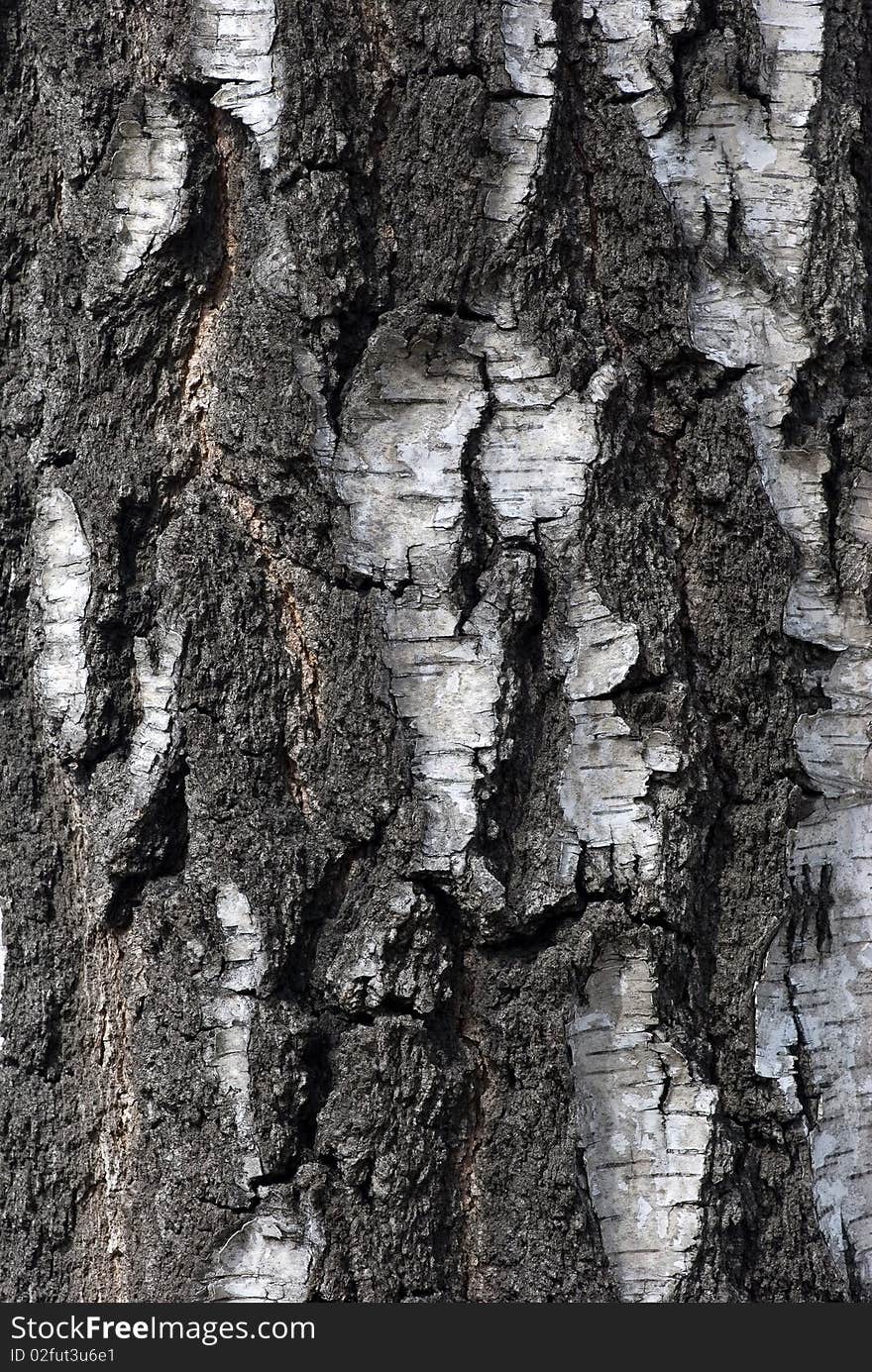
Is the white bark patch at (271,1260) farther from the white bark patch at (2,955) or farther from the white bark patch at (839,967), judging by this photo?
the white bark patch at (839,967)

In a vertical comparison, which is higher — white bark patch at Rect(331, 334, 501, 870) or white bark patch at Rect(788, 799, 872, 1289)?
white bark patch at Rect(331, 334, 501, 870)

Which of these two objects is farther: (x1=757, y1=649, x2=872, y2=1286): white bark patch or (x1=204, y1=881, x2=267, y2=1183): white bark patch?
(x1=757, y1=649, x2=872, y2=1286): white bark patch

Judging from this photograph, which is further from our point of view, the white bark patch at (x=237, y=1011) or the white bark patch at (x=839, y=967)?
the white bark patch at (x=839, y=967)

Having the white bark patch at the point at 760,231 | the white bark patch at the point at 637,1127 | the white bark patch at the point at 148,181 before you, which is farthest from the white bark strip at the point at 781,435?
the white bark patch at the point at 148,181

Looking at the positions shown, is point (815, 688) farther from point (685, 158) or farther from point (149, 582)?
point (149, 582)

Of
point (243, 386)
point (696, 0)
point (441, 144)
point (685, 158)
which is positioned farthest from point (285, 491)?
point (696, 0)

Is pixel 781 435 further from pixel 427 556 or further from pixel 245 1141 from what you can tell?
pixel 245 1141

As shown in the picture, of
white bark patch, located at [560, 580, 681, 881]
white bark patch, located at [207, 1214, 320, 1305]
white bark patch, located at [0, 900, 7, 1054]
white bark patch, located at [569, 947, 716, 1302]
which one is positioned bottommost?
white bark patch, located at [207, 1214, 320, 1305]

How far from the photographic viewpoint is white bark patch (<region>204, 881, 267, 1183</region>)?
1.24 metres

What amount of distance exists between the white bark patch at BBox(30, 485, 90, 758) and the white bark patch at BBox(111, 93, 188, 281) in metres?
0.27

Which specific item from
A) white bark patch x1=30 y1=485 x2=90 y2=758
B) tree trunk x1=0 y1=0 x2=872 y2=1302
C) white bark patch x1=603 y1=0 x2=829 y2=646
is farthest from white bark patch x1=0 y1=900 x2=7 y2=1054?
white bark patch x1=603 y1=0 x2=829 y2=646

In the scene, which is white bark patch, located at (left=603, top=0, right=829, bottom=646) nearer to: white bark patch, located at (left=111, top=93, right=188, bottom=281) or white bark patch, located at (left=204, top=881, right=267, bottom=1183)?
white bark patch, located at (left=111, top=93, right=188, bottom=281)

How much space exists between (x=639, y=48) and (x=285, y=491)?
61 cm

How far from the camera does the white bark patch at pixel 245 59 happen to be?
4.23 ft
